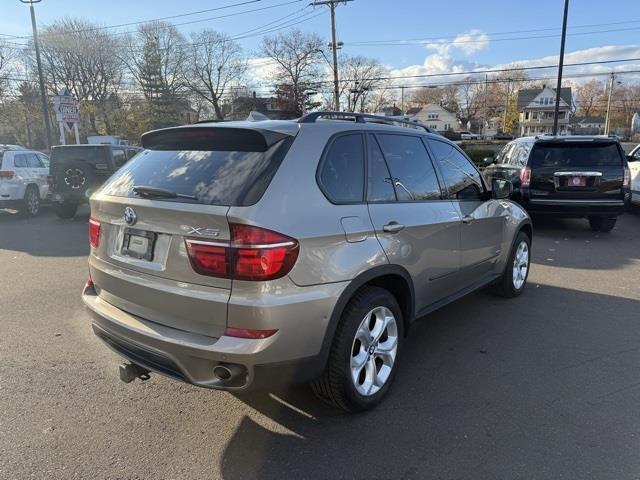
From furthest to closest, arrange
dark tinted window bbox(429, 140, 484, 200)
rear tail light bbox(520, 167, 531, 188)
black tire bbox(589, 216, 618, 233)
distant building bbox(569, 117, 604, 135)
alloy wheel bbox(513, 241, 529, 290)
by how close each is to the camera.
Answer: distant building bbox(569, 117, 604, 135) < black tire bbox(589, 216, 618, 233) < rear tail light bbox(520, 167, 531, 188) < alloy wheel bbox(513, 241, 529, 290) < dark tinted window bbox(429, 140, 484, 200)

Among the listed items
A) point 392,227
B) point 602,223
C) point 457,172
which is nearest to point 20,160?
point 457,172

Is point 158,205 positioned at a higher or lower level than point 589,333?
higher

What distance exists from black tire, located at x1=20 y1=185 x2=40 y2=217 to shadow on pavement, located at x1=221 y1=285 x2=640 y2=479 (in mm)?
11250

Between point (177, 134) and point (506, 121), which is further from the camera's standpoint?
point (506, 121)

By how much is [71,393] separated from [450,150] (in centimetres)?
350

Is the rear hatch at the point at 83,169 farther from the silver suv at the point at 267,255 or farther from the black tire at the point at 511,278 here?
the black tire at the point at 511,278

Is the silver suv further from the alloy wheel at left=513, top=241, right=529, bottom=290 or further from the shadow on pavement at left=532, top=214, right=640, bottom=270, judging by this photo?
the shadow on pavement at left=532, top=214, right=640, bottom=270

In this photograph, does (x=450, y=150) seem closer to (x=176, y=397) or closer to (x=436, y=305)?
(x=436, y=305)

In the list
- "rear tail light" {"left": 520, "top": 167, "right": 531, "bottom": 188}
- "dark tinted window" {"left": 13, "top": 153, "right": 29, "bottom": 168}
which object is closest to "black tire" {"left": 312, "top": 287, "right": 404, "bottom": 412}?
"rear tail light" {"left": 520, "top": 167, "right": 531, "bottom": 188}

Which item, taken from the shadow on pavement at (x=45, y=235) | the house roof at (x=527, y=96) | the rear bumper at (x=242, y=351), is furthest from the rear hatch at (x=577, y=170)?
Answer: the house roof at (x=527, y=96)

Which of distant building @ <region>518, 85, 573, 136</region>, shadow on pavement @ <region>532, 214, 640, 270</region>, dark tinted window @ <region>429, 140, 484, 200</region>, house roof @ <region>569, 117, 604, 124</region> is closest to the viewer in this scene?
dark tinted window @ <region>429, 140, 484, 200</region>

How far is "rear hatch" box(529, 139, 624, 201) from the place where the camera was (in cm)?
830

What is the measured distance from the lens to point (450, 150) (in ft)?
13.8

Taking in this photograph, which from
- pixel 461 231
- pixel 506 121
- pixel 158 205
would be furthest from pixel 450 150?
pixel 506 121
